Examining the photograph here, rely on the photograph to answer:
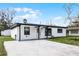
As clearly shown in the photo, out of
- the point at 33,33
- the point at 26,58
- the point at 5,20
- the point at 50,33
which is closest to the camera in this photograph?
the point at 26,58

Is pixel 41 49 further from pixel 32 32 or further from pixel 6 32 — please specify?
pixel 32 32

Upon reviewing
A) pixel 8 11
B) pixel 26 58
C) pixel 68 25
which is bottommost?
pixel 26 58

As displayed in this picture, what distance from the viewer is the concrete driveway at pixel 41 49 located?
7582 mm

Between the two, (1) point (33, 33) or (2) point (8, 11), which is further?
(1) point (33, 33)

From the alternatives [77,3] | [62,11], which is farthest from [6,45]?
[77,3]

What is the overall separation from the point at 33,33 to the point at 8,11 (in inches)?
121

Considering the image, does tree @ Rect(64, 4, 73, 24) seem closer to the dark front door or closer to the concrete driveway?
the concrete driveway

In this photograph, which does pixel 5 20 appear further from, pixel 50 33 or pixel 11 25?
pixel 50 33

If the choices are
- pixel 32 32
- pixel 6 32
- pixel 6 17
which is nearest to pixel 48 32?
pixel 32 32

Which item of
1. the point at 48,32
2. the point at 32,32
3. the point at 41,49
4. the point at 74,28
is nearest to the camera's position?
the point at 41,49

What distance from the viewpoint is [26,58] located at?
24.5 ft

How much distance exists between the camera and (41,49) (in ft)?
25.9

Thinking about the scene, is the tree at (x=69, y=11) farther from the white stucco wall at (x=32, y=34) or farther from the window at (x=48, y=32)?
the window at (x=48, y=32)

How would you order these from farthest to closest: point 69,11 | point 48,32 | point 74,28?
1. point 48,32
2. point 69,11
3. point 74,28
